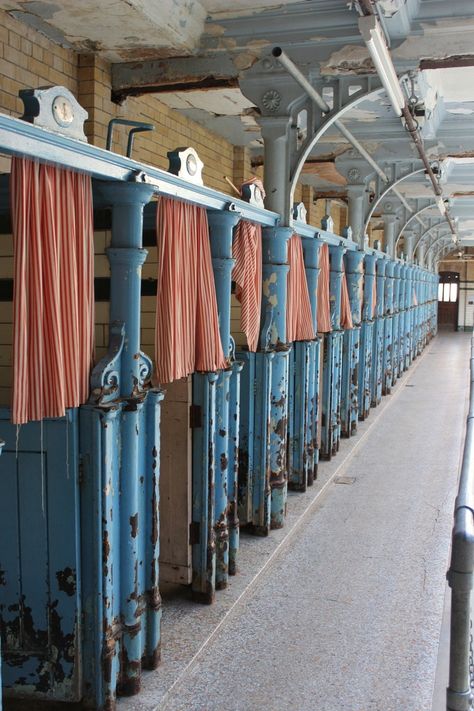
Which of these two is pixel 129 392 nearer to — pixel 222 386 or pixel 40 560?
pixel 40 560

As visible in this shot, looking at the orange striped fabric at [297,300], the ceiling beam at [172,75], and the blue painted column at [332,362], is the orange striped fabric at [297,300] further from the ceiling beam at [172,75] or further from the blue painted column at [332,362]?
the ceiling beam at [172,75]

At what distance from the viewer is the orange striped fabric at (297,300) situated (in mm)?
6777

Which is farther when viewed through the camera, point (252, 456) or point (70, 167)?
point (252, 456)

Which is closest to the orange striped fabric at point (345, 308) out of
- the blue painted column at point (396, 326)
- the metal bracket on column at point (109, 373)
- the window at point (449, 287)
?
the blue painted column at point (396, 326)

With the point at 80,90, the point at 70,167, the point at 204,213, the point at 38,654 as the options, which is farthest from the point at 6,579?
the point at 80,90

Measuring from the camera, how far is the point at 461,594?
2.18m

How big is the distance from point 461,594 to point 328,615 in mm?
2978

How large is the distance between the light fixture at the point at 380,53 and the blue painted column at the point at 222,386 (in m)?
1.51

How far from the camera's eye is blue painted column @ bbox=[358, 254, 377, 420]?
11.4m

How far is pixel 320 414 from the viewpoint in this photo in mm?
8875

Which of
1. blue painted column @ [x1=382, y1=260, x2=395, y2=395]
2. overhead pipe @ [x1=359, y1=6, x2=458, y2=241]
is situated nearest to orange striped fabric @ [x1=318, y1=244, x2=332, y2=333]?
overhead pipe @ [x1=359, y1=6, x2=458, y2=241]

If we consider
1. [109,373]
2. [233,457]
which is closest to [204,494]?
[233,457]

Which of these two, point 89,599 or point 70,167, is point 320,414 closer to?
point 89,599

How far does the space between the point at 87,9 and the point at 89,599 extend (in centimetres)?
434
